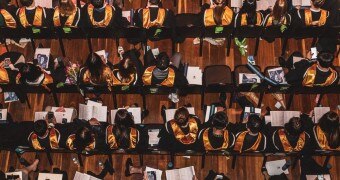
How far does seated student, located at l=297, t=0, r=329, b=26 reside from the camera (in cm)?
650

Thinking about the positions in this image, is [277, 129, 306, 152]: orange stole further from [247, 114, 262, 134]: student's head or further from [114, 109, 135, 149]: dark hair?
[114, 109, 135, 149]: dark hair

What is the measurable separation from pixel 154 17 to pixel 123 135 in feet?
6.04

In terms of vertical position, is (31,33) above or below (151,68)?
above

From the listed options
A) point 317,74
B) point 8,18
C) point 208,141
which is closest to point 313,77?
point 317,74

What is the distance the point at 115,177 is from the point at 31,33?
243 cm

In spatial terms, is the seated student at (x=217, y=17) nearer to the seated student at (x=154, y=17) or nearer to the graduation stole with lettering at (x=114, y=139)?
the seated student at (x=154, y=17)

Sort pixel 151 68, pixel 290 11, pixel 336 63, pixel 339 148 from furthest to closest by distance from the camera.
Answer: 1. pixel 336 63
2. pixel 290 11
3. pixel 151 68
4. pixel 339 148

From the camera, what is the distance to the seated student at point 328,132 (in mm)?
5469

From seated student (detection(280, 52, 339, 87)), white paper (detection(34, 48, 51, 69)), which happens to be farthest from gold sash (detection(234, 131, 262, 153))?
→ white paper (detection(34, 48, 51, 69))

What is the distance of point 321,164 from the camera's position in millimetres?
6453

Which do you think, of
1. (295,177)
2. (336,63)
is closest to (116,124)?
(295,177)

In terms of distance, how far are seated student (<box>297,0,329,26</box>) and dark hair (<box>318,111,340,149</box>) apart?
5.18 ft

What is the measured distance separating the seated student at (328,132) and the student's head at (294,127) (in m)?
0.28

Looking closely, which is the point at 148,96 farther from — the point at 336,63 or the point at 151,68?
the point at 336,63
